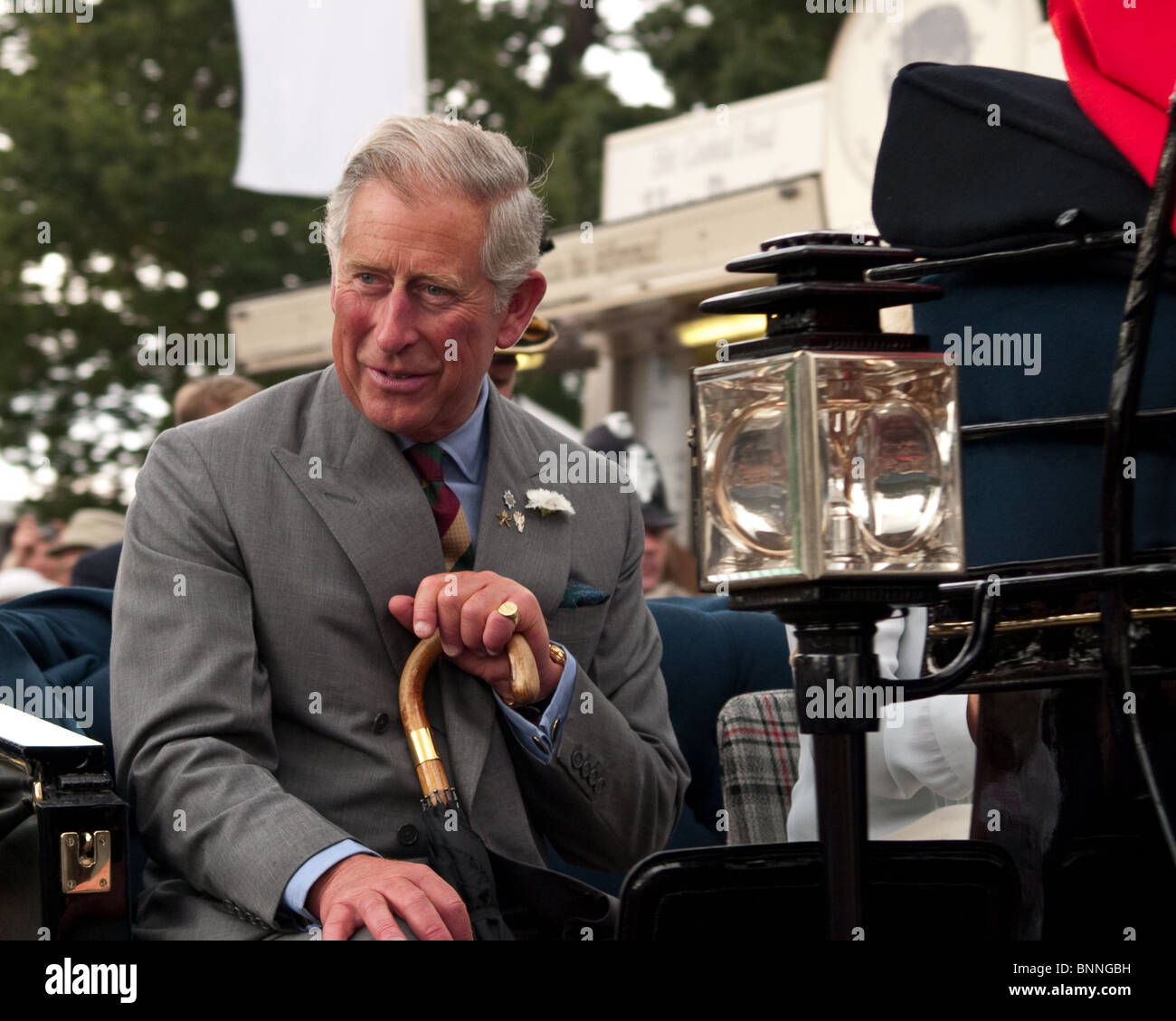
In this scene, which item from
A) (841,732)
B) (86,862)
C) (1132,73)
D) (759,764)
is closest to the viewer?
(841,732)

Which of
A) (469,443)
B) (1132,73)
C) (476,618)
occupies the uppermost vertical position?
(1132,73)

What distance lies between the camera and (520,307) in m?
2.81

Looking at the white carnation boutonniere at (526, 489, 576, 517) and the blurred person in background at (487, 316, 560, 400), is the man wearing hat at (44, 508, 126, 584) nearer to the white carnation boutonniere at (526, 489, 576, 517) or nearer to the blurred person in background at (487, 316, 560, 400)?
the blurred person in background at (487, 316, 560, 400)

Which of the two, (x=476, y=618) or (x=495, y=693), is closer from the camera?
(x=476, y=618)

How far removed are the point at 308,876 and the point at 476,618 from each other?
0.38m

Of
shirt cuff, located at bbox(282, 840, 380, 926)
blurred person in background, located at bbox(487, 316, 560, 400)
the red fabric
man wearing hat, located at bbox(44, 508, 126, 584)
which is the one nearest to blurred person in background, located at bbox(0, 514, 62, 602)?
man wearing hat, located at bbox(44, 508, 126, 584)

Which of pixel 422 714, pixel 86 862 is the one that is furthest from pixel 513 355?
pixel 86 862

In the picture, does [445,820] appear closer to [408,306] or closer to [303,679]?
[303,679]

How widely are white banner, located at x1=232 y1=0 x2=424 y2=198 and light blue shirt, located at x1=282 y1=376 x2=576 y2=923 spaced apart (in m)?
6.16

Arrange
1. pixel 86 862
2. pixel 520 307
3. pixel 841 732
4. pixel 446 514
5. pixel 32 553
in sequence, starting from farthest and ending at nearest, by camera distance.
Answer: pixel 32 553 < pixel 520 307 < pixel 446 514 < pixel 86 862 < pixel 841 732

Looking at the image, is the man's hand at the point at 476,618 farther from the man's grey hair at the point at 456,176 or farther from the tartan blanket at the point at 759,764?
the tartan blanket at the point at 759,764

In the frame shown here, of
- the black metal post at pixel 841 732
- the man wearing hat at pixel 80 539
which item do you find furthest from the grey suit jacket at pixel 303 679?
the man wearing hat at pixel 80 539

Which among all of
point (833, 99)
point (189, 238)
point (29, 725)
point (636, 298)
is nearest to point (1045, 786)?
point (29, 725)

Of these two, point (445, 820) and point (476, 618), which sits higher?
point (476, 618)
